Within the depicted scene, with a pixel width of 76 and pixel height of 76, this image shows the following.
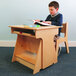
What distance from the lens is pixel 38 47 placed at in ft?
4.75

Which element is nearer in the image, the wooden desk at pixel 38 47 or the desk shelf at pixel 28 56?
the wooden desk at pixel 38 47

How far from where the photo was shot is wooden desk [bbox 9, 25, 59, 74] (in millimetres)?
1348

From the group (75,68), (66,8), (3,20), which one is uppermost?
(66,8)

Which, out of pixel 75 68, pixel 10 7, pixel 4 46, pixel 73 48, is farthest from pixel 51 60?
pixel 10 7

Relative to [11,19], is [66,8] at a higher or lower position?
higher

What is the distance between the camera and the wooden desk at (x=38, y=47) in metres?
1.35

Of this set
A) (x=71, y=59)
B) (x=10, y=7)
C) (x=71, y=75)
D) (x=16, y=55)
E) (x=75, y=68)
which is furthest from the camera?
(x=10, y=7)

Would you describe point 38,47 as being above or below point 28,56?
above

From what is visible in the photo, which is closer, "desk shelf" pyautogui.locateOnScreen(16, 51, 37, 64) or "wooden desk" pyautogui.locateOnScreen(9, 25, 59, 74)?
"wooden desk" pyautogui.locateOnScreen(9, 25, 59, 74)

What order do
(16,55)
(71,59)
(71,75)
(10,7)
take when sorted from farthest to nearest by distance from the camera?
(10,7), (71,59), (16,55), (71,75)

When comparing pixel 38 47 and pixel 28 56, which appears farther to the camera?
pixel 28 56

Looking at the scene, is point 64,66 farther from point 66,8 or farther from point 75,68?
point 66,8

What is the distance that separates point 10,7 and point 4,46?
823 millimetres

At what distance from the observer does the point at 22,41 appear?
1726mm
